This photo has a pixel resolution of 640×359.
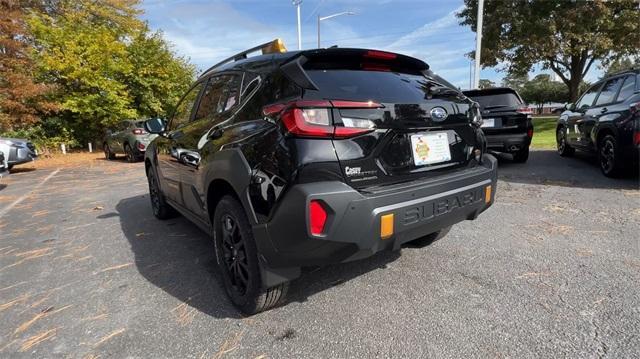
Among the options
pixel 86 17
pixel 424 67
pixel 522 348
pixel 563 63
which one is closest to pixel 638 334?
pixel 522 348

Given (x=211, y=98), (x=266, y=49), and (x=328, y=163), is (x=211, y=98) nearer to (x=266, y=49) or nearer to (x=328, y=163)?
(x=266, y=49)

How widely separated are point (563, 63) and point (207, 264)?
24.9m

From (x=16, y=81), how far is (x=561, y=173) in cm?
1771

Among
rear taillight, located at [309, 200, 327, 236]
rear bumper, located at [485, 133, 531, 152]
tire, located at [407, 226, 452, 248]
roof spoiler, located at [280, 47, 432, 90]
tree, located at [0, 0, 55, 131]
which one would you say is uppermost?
tree, located at [0, 0, 55, 131]

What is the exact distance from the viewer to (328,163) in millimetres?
1948

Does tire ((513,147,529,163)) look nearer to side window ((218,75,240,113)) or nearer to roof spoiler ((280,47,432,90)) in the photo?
roof spoiler ((280,47,432,90))

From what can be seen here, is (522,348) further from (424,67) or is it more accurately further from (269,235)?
(424,67)

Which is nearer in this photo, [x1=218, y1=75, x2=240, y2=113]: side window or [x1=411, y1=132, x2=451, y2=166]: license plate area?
[x1=411, y1=132, x2=451, y2=166]: license plate area


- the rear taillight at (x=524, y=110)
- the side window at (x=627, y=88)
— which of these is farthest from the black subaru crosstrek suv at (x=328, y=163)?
the rear taillight at (x=524, y=110)

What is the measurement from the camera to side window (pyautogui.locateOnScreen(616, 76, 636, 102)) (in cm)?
525

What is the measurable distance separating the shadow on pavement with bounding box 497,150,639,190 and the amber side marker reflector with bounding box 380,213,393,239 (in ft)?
15.6

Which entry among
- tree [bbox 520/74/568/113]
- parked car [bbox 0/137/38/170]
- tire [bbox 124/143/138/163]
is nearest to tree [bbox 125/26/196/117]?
tire [bbox 124/143/138/163]

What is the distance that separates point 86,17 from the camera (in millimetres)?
21594

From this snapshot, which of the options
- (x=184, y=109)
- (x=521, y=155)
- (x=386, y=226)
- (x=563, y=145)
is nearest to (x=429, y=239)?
(x=386, y=226)
